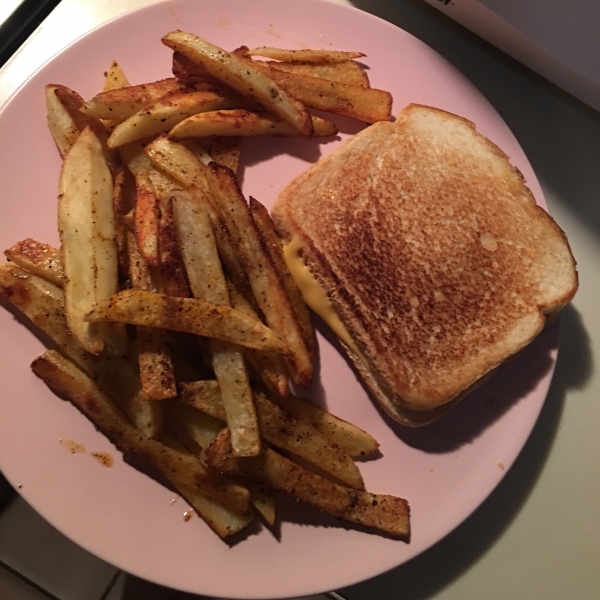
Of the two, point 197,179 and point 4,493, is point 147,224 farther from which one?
point 4,493

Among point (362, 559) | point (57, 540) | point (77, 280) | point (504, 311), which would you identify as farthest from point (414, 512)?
point (57, 540)

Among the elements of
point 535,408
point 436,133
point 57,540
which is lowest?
point 57,540

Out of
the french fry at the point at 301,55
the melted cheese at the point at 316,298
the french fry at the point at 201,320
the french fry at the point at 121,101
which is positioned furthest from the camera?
the french fry at the point at 301,55

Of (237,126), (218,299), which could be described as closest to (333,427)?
(218,299)

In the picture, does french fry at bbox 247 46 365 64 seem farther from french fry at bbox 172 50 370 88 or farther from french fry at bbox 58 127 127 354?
french fry at bbox 58 127 127 354

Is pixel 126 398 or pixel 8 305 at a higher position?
pixel 8 305

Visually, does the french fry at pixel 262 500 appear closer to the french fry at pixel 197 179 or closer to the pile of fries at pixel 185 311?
the pile of fries at pixel 185 311

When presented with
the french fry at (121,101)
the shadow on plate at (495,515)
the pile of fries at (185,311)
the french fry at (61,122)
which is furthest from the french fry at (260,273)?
the shadow on plate at (495,515)

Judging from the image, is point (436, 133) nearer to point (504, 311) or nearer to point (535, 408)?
point (504, 311)
